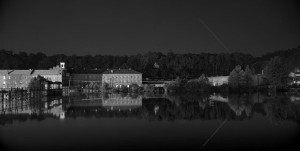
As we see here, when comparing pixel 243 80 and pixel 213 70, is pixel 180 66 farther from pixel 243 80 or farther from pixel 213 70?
pixel 243 80

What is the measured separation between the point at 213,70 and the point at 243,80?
64.4 m

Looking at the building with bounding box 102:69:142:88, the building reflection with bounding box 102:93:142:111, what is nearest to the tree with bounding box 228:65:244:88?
the building reflection with bounding box 102:93:142:111

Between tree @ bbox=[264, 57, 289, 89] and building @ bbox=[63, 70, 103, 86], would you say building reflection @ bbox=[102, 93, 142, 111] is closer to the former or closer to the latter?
tree @ bbox=[264, 57, 289, 89]

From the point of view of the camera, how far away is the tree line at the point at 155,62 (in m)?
123

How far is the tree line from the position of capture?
123 metres

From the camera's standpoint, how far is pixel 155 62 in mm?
131250

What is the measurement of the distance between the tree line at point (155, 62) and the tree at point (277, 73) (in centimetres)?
5563

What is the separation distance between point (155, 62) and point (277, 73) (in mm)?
71138

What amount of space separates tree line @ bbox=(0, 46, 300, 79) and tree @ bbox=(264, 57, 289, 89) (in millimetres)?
55631

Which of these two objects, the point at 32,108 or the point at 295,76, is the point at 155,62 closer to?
the point at 295,76

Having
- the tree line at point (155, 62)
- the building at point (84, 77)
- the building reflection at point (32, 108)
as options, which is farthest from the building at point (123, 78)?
the building reflection at point (32, 108)

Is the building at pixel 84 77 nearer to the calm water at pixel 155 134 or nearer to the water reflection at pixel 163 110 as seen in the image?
the water reflection at pixel 163 110

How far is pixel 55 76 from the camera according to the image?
9431 centimetres

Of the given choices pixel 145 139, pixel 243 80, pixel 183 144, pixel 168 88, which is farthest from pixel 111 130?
pixel 168 88
